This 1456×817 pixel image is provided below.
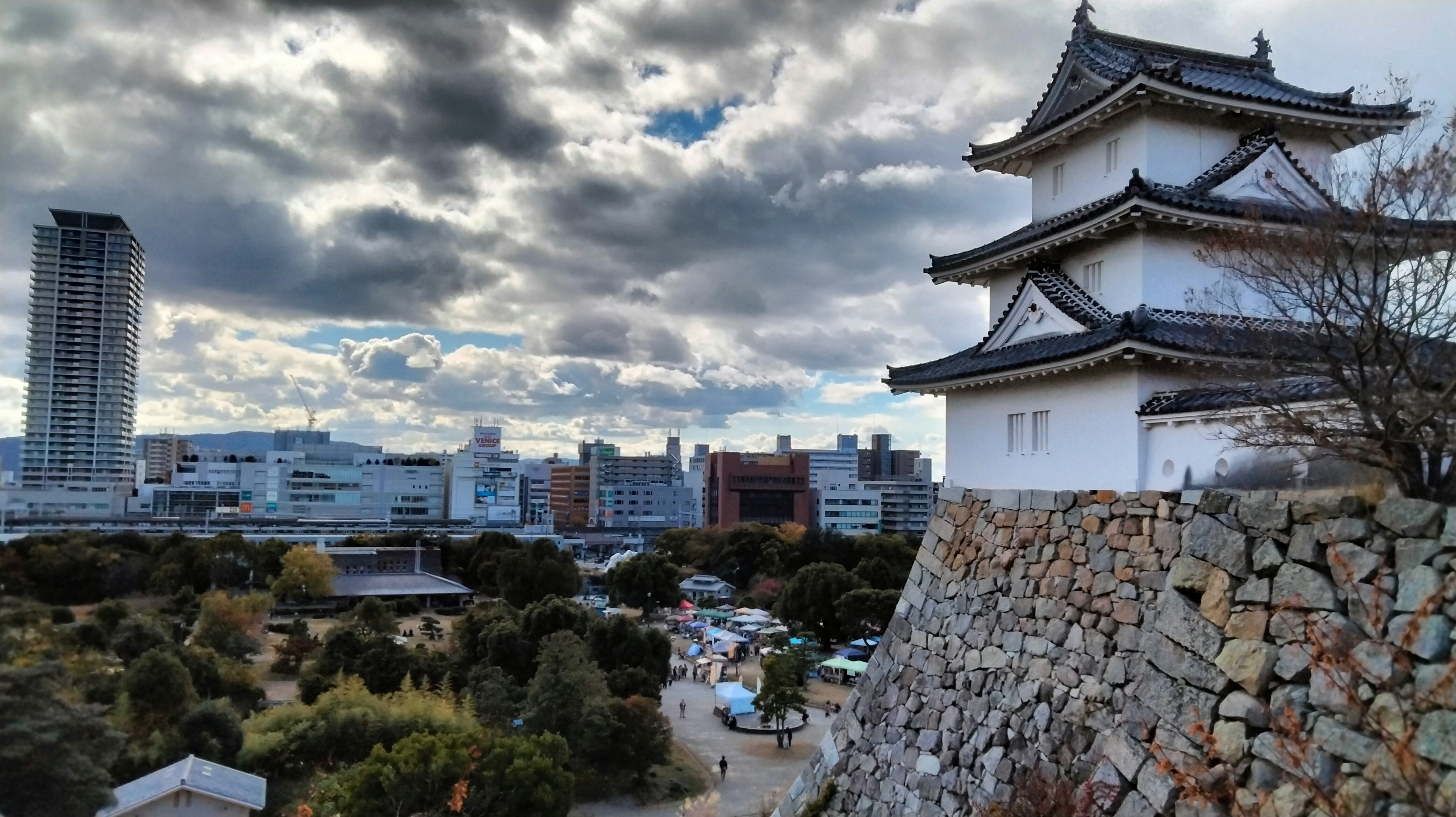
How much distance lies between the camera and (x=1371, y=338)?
5.98 m

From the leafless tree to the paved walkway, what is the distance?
13.5 metres

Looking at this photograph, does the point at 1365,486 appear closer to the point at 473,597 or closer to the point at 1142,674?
the point at 1142,674

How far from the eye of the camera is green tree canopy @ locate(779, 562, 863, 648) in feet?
135

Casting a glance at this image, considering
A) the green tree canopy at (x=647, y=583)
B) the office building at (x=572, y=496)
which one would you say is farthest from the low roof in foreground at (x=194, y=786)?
the office building at (x=572, y=496)

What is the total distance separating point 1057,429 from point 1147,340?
180cm

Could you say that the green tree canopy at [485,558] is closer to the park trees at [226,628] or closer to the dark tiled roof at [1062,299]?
the park trees at [226,628]

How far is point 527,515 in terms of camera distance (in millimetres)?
108938

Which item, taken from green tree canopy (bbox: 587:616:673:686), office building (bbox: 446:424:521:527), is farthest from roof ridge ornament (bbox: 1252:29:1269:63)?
office building (bbox: 446:424:521:527)

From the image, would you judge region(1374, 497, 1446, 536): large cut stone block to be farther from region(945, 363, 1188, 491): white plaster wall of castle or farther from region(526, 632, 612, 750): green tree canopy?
region(526, 632, 612, 750): green tree canopy

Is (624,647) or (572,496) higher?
(572,496)

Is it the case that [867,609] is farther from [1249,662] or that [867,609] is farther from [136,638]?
[1249,662]

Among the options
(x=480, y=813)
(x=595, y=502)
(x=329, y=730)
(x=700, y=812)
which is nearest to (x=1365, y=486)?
(x=700, y=812)

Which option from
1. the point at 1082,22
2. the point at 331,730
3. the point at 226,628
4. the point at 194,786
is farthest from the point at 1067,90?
the point at 226,628

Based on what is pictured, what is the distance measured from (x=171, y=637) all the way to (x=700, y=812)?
68.9ft
